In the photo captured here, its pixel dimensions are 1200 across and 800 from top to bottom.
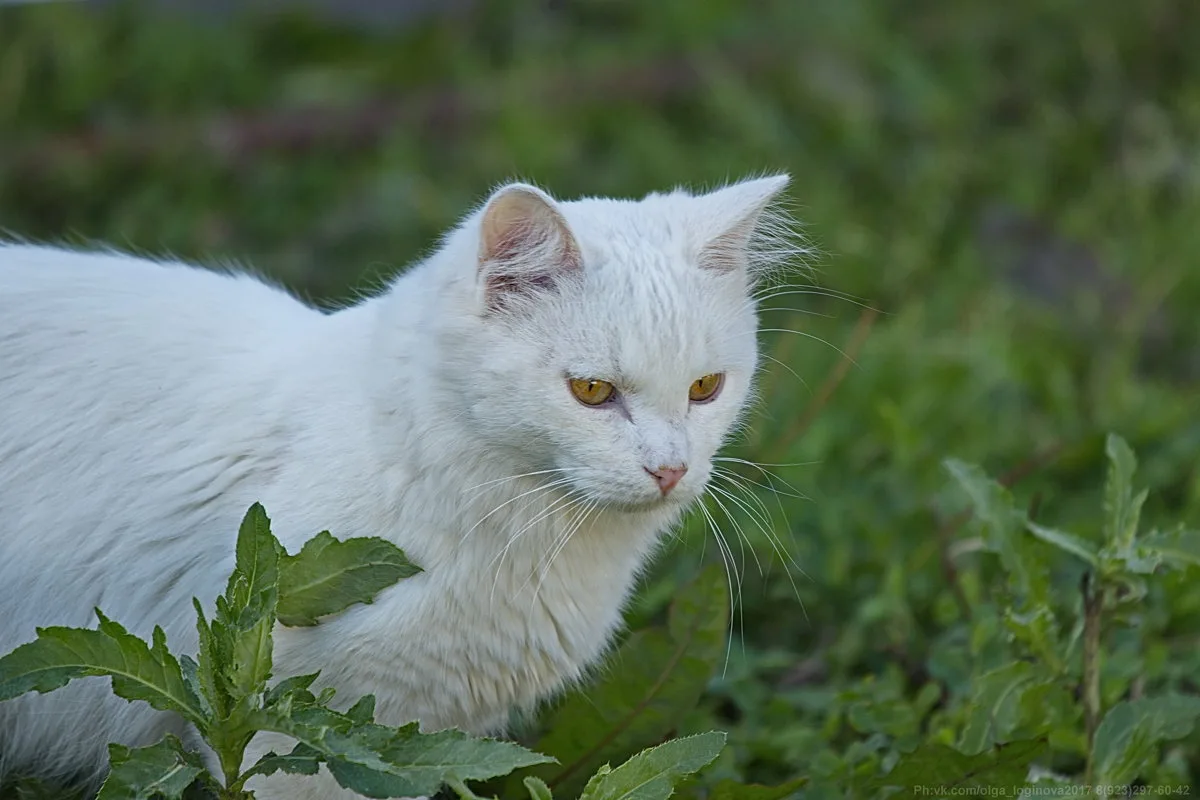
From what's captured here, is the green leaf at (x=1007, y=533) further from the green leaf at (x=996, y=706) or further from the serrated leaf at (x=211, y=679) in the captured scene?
the serrated leaf at (x=211, y=679)

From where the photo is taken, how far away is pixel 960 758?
235 centimetres

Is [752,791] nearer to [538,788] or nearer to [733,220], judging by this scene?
[538,788]

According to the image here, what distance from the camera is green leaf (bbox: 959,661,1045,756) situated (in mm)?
2557

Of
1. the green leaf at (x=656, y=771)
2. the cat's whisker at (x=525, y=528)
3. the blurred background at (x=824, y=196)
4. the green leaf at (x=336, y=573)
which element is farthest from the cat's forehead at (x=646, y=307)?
the blurred background at (x=824, y=196)

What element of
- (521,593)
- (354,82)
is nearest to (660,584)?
(521,593)

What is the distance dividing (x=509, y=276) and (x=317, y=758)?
80cm

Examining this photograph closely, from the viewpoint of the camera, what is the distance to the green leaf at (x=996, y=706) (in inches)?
101

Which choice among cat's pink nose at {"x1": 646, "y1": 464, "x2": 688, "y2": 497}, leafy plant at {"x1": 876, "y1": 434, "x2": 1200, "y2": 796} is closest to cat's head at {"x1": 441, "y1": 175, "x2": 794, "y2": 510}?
cat's pink nose at {"x1": 646, "y1": 464, "x2": 688, "y2": 497}

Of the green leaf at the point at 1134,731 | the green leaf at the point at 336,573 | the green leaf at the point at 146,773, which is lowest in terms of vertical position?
the green leaf at the point at 146,773

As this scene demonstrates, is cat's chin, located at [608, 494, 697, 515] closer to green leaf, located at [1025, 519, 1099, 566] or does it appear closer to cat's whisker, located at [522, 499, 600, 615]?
cat's whisker, located at [522, 499, 600, 615]

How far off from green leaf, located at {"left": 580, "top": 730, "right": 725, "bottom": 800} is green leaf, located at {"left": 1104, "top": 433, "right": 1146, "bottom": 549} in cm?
92

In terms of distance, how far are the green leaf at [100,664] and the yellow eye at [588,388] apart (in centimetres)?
73

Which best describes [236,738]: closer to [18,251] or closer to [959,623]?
[18,251]

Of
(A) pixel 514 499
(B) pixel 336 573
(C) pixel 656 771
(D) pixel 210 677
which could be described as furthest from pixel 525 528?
(D) pixel 210 677
